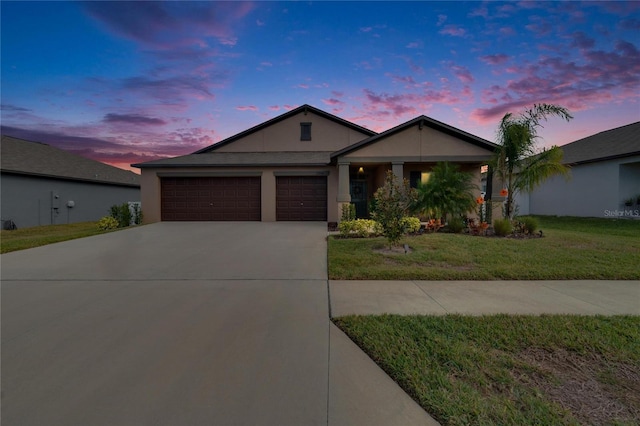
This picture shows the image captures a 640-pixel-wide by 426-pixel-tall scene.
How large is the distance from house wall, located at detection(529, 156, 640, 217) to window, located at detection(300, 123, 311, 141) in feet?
47.9

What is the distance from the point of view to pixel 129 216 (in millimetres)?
14398

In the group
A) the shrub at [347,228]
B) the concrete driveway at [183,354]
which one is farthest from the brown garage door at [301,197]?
the concrete driveway at [183,354]

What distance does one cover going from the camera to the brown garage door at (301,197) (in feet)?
50.6

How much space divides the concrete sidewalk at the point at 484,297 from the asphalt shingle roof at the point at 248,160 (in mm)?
10890

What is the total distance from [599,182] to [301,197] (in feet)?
56.5

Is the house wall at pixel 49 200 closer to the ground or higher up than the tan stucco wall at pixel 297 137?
closer to the ground

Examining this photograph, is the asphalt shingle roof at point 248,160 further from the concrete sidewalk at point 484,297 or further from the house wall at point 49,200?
the concrete sidewalk at point 484,297

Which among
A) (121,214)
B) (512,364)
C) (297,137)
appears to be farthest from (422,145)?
(121,214)

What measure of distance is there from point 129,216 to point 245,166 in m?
6.31

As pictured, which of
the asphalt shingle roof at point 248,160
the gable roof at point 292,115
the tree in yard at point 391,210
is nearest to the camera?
the tree in yard at point 391,210

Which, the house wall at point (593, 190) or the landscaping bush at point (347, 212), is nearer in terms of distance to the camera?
the landscaping bush at point (347, 212)

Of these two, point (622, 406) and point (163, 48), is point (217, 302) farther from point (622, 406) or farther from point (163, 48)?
point (163, 48)

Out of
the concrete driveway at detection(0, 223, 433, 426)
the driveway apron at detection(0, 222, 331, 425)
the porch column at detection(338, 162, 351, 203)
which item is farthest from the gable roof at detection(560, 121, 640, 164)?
the concrete driveway at detection(0, 223, 433, 426)

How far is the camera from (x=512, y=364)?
262 cm
